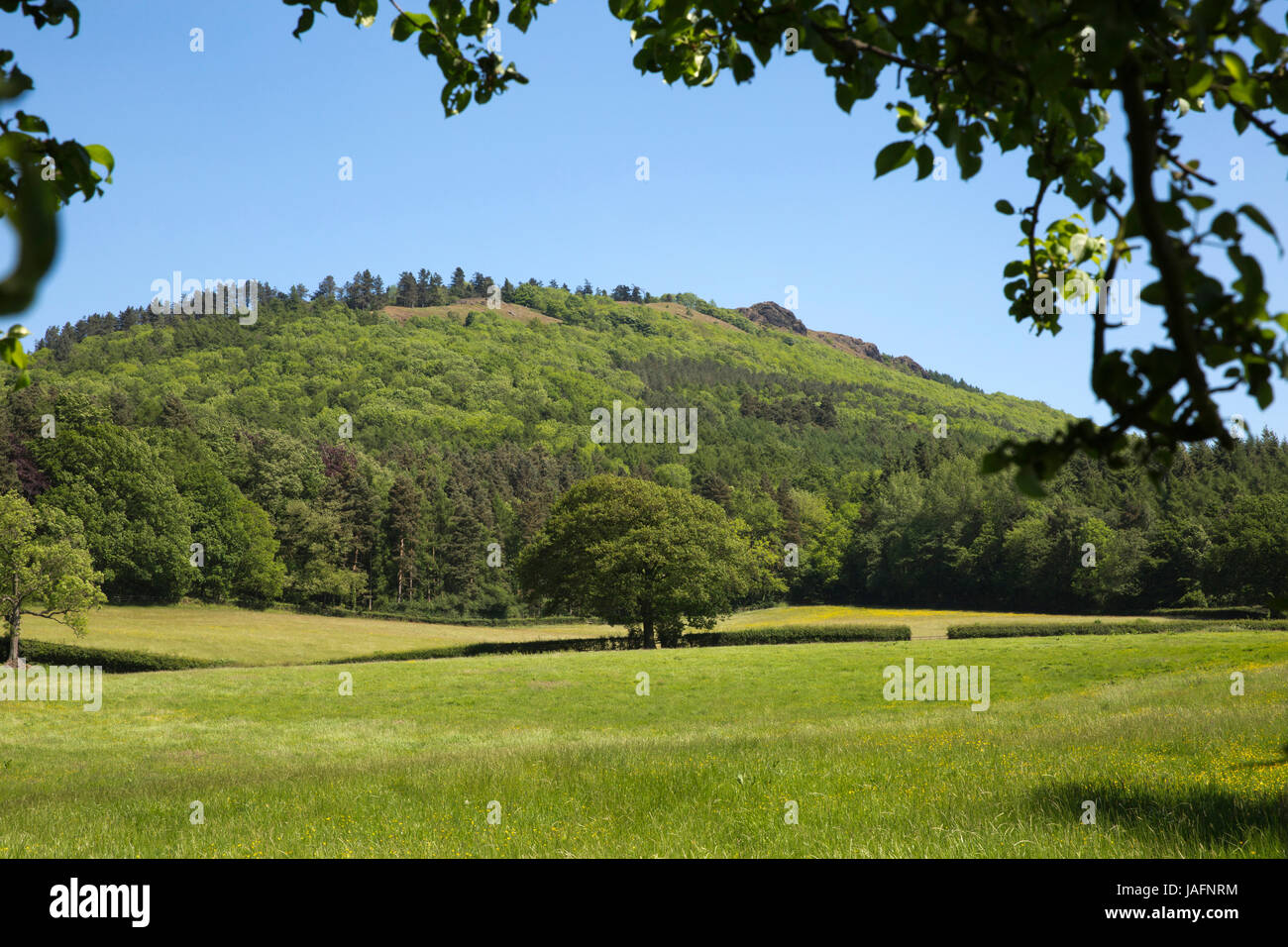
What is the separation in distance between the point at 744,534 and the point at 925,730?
9471 centimetres

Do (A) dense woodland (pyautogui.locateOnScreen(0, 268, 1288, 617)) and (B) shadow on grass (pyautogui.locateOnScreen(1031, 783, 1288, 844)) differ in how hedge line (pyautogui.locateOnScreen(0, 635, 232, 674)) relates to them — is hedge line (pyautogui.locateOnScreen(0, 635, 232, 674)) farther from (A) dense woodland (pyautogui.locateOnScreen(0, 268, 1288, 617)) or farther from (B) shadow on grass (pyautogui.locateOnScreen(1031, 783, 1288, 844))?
(B) shadow on grass (pyautogui.locateOnScreen(1031, 783, 1288, 844))

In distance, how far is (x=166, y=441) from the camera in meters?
78.8

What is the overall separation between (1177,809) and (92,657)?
4737 cm

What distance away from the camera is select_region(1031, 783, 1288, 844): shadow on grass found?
6.50 meters

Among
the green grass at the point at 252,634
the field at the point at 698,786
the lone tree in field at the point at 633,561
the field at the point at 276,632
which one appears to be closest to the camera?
the field at the point at 698,786

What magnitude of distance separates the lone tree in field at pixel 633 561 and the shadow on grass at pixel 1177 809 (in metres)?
41.6

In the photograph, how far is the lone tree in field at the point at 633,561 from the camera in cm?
5091

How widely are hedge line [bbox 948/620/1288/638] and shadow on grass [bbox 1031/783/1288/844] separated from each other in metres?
47.0

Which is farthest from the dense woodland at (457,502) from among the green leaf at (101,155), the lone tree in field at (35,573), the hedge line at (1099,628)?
the green leaf at (101,155)

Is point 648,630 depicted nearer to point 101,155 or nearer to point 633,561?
point 633,561

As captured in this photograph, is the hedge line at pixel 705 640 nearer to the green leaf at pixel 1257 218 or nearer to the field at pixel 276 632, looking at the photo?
the field at pixel 276 632
